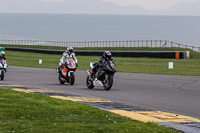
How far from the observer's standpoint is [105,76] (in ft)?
52.1

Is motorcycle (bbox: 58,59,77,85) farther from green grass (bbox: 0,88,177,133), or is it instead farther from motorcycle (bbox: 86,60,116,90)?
green grass (bbox: 0,88,177,133)

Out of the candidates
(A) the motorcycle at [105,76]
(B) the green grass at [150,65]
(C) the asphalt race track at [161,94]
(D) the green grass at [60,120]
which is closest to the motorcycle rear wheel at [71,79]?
(C) the asphalt race track at [161,94]

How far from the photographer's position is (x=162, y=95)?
1388cm

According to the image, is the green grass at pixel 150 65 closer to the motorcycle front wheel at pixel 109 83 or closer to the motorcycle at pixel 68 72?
the motorcycle at pixel 68 72

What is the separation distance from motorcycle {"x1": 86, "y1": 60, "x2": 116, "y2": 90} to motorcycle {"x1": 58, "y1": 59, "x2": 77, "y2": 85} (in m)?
1.56

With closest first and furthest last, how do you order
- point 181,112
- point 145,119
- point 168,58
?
point 145,119
point 181,112
point 168,58

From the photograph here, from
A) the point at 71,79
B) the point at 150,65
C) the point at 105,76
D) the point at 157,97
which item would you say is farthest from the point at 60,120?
the point at 150,65

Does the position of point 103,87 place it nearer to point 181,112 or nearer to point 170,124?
point 181,112

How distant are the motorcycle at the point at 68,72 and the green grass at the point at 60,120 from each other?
673 cm

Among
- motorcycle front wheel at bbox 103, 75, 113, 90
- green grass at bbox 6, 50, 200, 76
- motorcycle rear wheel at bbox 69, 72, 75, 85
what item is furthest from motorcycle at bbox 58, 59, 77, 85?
green grass at bbox 6, 50, 200, 76

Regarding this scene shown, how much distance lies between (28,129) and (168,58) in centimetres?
3326

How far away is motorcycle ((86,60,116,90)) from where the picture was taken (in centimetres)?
1515

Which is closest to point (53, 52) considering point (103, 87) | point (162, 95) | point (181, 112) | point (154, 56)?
point (154, 56)

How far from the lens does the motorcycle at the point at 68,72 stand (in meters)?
17.9
